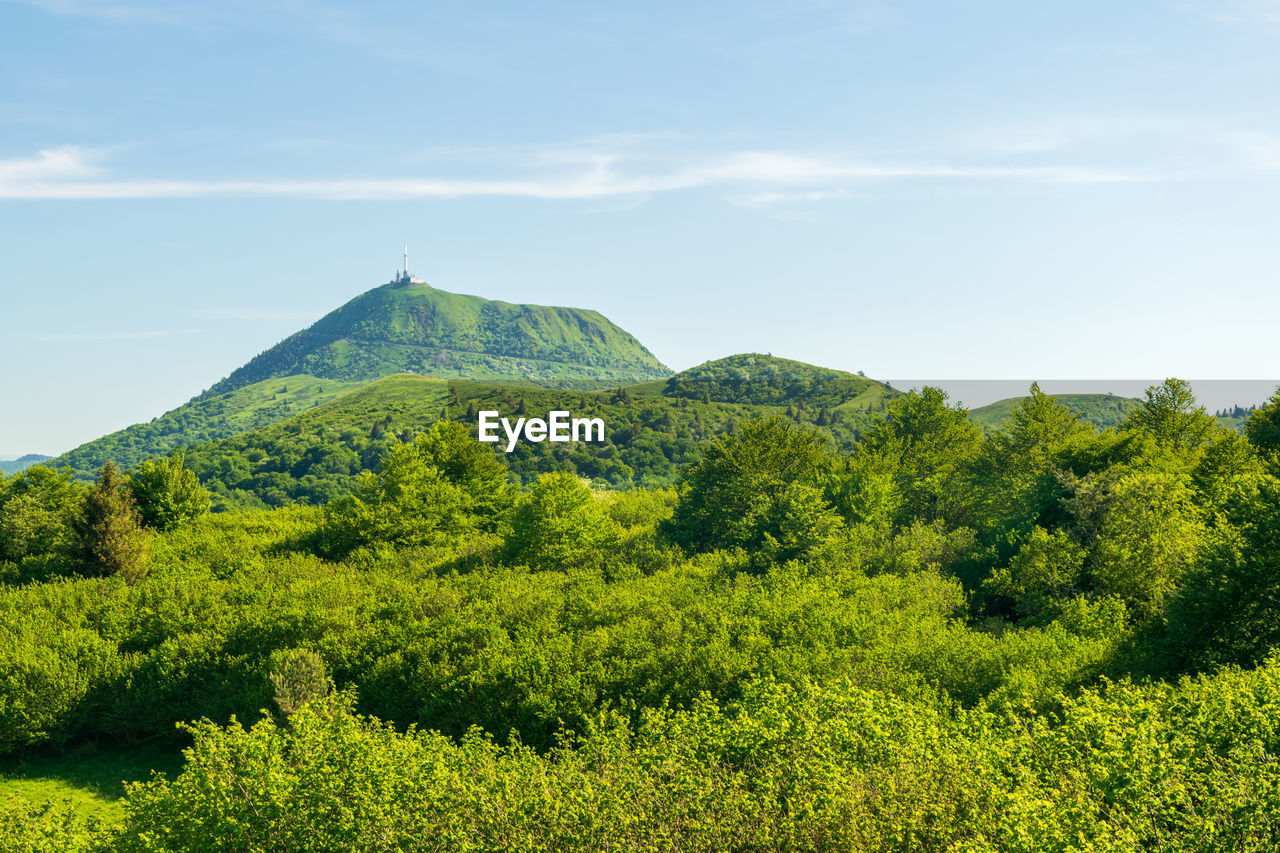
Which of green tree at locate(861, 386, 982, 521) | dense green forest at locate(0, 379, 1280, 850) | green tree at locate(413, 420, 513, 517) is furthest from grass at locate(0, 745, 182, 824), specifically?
green tree at locate(861, 386, 982, 521)

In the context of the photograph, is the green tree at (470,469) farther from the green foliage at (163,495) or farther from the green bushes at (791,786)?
the green bushes at (791,786)

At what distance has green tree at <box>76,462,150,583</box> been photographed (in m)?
62.8

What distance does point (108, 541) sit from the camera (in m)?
62.8

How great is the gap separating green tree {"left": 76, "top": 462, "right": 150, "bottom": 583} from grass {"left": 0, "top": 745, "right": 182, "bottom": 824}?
18.8 m

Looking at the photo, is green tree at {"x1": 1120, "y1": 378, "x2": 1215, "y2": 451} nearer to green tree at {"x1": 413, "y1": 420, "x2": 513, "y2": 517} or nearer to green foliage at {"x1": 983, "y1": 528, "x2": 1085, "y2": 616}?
green foliage at {"x1": 983, "y1": 528, "x2": 1085, "y2": 616}

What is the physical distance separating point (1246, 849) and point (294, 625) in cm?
4359

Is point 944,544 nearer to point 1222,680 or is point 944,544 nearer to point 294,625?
point 1222,680

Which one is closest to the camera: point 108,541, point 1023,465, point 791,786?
point 791,786

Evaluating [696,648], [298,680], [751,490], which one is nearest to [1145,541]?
[696,648]

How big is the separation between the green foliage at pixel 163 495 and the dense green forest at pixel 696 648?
24 cm

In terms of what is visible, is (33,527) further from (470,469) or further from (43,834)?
(43,834)

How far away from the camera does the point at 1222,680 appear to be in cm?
2786

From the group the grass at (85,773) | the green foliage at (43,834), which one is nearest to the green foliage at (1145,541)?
the green foliage at (43,834)

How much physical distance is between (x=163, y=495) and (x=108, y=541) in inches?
538
